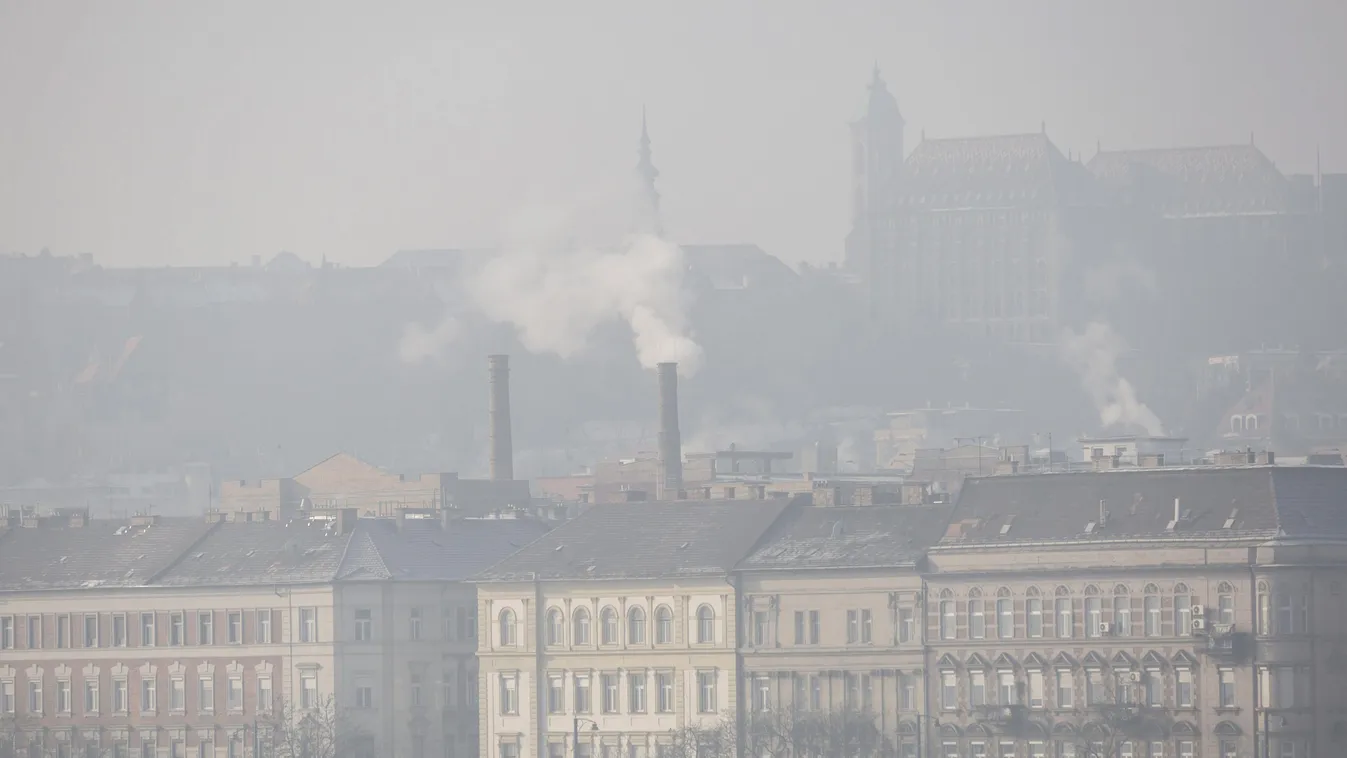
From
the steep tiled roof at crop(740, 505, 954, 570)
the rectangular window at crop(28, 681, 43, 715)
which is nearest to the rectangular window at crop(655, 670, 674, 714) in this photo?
the steep tiled roof at crop(740, 505, 954, 570)

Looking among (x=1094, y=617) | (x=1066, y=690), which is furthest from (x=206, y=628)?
(x=1094, y=617)

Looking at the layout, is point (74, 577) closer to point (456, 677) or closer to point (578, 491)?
point (456, 677)

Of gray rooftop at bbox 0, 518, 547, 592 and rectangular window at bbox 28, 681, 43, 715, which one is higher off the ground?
Result: gray rooftop at bbox 0, 518, 547, 592

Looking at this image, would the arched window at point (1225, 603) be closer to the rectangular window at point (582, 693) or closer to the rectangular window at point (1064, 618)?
the rectangular window at point (1064, 618)

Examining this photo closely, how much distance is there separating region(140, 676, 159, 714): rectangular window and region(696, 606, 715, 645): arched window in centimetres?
1845

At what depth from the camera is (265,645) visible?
4200 inches

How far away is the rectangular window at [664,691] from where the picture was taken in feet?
321

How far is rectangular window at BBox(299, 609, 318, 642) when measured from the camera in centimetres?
10600

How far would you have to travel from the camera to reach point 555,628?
10056 cm

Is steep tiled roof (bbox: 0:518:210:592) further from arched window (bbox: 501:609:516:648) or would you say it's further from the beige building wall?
the beige building wall

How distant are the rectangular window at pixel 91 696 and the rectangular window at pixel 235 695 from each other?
4.63 metres

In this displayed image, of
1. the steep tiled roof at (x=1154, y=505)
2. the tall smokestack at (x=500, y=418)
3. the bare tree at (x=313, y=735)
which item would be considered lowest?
the bare tree at (x=313, y=735)

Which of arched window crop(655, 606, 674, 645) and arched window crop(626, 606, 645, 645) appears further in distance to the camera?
arched window crop(626, 606, 645, 645)

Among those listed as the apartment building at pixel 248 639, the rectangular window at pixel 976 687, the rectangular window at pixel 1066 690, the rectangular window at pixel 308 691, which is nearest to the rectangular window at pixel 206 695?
the apartment building at pixel 248 639
